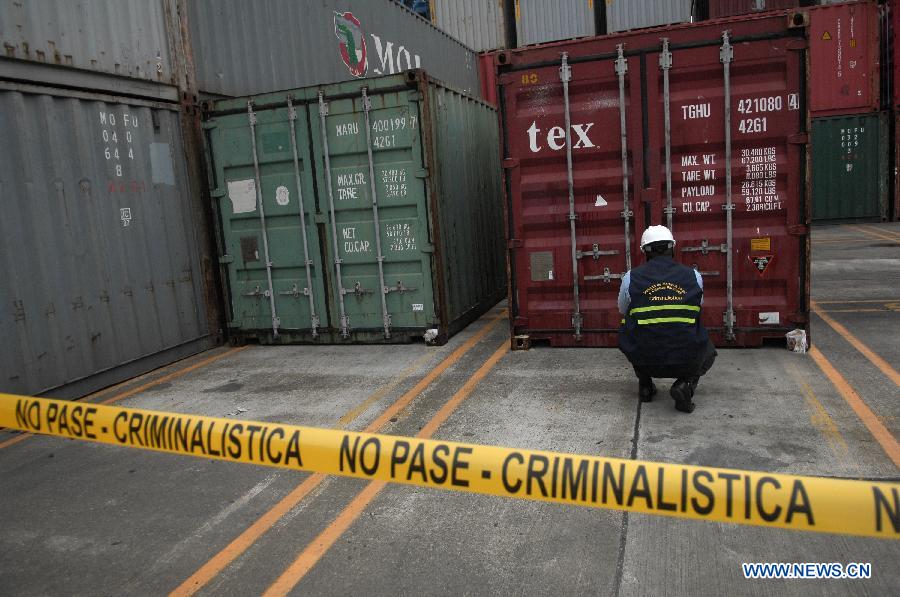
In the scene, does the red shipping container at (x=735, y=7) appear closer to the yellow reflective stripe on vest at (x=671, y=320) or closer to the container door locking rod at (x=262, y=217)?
the container door locking rod at (x=262, y=217)

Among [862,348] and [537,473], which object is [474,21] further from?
[537,473]

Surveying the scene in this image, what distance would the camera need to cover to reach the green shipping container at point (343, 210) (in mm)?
8000

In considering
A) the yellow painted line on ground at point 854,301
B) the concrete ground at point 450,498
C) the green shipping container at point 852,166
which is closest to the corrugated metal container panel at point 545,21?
the green shipping container at point 852,166

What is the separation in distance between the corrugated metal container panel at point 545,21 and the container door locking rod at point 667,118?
16.0m

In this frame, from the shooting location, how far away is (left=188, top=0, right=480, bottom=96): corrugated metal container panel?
9.03 m

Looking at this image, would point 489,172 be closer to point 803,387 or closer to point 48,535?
point 803,387

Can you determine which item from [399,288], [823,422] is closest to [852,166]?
[399,288]

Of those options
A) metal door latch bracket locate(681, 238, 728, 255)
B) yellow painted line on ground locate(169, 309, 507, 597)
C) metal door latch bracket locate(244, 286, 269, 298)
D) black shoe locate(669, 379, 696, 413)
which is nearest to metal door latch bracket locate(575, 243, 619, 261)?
metal door latch bracket locate(681, 238, 728, 255)

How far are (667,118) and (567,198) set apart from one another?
50.6 inches

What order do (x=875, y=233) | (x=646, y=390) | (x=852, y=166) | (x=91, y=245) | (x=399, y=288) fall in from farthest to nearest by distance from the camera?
(x=852, y=166) → (x=875, y=233) → (x=399, y=288) → (x=91, y=245) → (x=646, y=390)

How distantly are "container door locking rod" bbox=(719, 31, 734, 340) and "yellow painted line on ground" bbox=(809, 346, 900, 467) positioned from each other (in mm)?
859

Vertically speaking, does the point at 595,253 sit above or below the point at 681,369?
above

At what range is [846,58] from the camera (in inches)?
782

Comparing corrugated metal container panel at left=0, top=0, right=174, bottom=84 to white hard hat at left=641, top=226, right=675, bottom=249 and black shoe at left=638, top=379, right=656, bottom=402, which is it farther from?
black shoe at left=638, top=379, right=656, bottom=402
